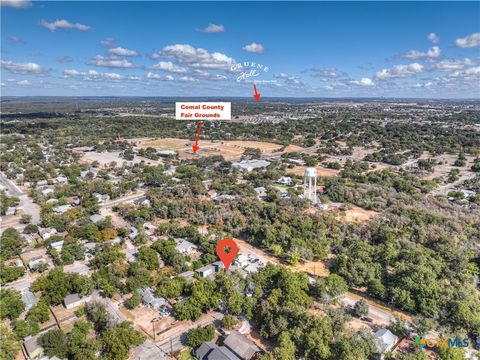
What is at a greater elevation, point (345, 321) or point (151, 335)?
point (345, 321)

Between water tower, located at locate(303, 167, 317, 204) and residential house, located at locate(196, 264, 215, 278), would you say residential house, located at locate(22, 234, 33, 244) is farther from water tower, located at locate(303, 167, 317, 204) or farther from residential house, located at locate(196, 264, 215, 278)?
water tower, located at locate(303, 167, 317, 204)

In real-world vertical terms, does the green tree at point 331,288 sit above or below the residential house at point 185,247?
above

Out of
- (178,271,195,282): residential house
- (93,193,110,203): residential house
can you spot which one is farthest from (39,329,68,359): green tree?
(93,193,110,203): residential house

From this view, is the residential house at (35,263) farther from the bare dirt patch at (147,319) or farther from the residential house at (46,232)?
the bare dirt patch at (147,319)

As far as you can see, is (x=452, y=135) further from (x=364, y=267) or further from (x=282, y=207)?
(x=364, y=267)

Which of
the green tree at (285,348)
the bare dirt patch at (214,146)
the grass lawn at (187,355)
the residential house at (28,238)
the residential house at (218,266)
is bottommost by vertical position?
the grass lawn at (187,355)

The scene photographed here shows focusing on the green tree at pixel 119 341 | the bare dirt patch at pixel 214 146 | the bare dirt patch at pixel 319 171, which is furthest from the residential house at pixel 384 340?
the bare dirt patch at pixel 214 146

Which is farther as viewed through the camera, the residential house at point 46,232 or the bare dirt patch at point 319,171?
the bare dirt patch at point 319,171

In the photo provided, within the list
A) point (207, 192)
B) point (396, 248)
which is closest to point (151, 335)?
point (396, 248)
